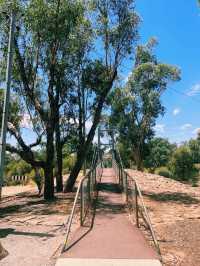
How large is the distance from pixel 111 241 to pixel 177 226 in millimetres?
3222

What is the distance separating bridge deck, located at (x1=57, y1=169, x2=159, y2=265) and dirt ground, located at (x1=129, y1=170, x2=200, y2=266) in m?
0.50

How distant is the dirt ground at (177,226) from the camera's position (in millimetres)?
8148

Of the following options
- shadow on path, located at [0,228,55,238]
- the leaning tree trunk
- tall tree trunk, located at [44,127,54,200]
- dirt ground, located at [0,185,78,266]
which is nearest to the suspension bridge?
dirt ground, located at [0,185,78,266]

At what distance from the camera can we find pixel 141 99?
41.4m

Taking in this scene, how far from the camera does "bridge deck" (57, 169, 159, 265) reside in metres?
7.56

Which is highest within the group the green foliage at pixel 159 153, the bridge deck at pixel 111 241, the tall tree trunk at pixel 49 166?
the green foliage at pixel 159 153

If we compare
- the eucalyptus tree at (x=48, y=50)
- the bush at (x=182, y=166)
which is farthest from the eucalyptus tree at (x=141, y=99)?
the eucalyptus tree at (x=48, y=50)

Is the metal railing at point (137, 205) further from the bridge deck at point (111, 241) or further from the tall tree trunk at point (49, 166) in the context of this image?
the tall tree trunk at point (49, 166)

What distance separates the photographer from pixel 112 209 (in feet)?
45.5

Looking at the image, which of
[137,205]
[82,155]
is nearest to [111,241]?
[137,205]

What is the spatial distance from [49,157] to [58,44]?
471 cm

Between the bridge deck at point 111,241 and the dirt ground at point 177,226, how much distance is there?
0.50 m

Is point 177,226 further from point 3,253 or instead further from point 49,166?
point 49,166

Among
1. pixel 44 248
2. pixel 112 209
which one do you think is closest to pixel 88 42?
pixel 112 209
